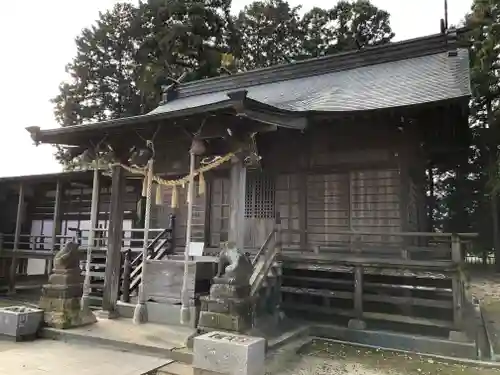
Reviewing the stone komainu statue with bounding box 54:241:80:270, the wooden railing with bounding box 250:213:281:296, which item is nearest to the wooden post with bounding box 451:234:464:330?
the wooden railing with bounding box 250:213:281:296

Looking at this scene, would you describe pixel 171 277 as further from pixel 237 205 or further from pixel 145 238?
pixel 237 205

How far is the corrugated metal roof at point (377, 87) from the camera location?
8.24 metres

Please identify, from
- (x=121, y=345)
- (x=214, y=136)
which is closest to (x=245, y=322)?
(x=121, y=345)

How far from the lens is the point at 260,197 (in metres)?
10.4

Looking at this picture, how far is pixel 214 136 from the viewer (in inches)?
273

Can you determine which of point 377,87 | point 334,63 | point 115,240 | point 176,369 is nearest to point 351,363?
point 176,369

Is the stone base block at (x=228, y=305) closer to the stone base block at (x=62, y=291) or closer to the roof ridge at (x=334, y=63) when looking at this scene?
the stone base block at (x=62, y=291)

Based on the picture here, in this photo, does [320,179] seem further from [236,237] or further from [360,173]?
[236,237]

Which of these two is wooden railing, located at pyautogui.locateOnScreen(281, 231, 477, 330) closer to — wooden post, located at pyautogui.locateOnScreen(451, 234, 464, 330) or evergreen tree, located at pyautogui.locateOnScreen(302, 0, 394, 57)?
wooden post, located at pyautogui.locateOnScreen(451, 234, 464, 330)

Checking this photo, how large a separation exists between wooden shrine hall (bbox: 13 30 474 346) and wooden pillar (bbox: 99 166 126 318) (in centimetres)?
2

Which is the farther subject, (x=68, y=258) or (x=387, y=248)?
(x=387, y=248)

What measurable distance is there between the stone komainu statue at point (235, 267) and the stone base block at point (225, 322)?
1.67ft

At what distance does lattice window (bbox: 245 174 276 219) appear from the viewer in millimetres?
10242

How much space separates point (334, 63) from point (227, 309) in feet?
31.2
